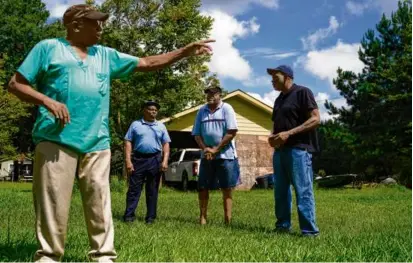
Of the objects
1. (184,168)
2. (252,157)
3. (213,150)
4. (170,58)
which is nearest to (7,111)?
(184,168)

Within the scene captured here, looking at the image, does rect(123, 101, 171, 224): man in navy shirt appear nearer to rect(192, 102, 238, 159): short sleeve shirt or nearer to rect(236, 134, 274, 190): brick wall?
rect(192, 102, 238, 159): short sleeve shirt

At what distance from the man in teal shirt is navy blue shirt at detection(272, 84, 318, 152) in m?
3.21

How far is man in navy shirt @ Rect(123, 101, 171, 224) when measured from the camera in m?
9.10

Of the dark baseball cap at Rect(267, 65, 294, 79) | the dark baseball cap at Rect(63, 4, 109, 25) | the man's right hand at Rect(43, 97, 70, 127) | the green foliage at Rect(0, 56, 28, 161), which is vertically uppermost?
the green foliage at Rect(0, 56, 28, 161)

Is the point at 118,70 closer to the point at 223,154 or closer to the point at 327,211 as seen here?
the point at 223,154

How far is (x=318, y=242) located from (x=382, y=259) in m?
1.24

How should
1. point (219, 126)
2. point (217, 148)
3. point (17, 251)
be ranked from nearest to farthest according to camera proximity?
point (17, 251), point (217, 148), point (219, 126)

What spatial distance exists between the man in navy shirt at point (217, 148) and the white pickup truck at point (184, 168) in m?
15.4

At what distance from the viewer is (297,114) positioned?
23.3 ft

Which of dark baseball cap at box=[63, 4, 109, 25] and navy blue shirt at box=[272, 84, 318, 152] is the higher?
dark baseball cap at box=[63, 4, 109, 25]

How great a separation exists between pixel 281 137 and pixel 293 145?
21 cm

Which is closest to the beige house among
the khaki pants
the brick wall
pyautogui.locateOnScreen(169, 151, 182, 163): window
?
the brick wall

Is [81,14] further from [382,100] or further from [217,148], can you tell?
[382,100]

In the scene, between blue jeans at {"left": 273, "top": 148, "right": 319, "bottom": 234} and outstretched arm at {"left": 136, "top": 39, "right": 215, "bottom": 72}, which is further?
blue jeans at {"left": 273, "top": 148, "right": 319, "bottom": 234}
